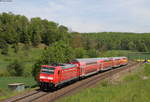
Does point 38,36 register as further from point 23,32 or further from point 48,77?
point 48,77

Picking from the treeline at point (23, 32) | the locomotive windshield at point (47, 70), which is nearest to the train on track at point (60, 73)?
the locomotive windshield at point (47, 70)

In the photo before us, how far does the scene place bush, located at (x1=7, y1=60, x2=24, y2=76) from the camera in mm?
76938

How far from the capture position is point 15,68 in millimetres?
78000

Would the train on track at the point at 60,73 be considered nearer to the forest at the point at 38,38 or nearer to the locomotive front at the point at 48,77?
the locomotive front at the point at 48,77

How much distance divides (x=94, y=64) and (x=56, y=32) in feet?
377

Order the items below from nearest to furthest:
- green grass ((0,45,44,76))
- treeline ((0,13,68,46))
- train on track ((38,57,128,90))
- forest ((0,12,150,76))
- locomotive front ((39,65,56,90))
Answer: locomotive front ((39,65,56,90))
train on track ((38,57,128,90))
green grass ((0,45,44,76))
forest ((0,12,150,76))
treeline ((0,13,68,46))

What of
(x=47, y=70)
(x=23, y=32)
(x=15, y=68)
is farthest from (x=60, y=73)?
(x=23, y=32)

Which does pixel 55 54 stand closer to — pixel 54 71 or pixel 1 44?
pixel 54 71

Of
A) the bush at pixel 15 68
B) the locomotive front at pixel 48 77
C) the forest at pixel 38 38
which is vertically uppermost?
the forest at pixel 38 38

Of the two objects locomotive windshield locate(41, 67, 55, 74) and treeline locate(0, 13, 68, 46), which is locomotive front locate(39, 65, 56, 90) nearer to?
locomotive windshield locate(41, 67, 55, 74)

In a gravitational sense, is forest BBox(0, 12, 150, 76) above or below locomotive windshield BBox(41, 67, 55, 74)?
above

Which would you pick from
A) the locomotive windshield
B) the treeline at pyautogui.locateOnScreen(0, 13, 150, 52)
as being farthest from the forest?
the locomotive windshield

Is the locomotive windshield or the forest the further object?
the forest

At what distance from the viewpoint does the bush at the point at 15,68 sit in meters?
76.9
